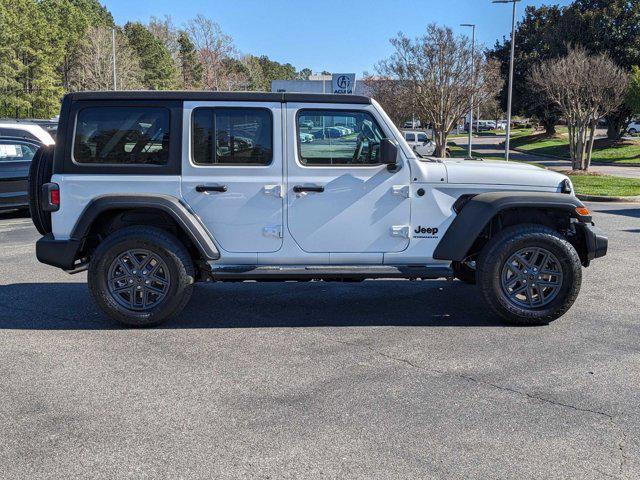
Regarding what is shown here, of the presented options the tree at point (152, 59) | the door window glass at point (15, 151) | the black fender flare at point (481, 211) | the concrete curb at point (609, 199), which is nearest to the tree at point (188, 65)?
the tree at point (152, 59)

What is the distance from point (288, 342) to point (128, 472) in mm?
2214

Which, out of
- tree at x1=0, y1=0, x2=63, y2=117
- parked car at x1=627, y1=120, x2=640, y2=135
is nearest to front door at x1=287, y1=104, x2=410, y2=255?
tree at x1=0, y1=0, x2=63, y2=117

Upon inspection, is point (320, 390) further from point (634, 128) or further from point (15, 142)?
point (634, 128)

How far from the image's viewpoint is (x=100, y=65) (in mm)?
51469

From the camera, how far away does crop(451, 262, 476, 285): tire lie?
6448 mm

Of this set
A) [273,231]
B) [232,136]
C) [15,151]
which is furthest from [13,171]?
[273,231]

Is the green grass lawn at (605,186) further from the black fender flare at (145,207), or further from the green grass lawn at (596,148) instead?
the black fender flare at (145,207)

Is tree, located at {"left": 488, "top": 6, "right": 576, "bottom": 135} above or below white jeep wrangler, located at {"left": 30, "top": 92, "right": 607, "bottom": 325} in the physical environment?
above

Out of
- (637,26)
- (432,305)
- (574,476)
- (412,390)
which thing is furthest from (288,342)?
(637,26)

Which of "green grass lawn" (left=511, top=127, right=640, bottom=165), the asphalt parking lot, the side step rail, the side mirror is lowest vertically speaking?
the asphalt parking lot

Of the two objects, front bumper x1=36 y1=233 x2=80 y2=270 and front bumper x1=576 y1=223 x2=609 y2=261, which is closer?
front bumper x1=36 y1=233 x2=80 y2=270

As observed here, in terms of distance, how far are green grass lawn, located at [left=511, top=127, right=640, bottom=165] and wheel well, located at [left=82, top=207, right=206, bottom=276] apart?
104ft

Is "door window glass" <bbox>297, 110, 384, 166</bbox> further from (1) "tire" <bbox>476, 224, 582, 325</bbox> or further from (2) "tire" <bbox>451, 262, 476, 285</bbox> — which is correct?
(2) "tire" <bbox>451, 262, 476, 285</bbox>

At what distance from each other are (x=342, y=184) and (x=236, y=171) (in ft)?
3.07
